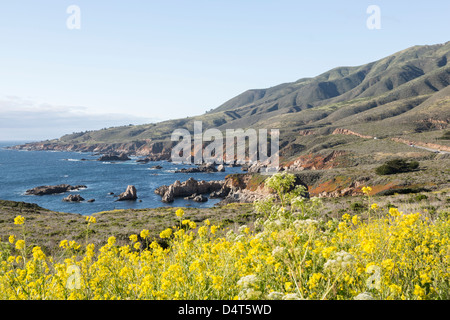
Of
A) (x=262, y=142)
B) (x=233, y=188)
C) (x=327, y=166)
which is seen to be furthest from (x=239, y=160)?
(x=233, y=188)

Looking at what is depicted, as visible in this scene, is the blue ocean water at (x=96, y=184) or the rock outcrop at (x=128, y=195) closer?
the blue ocean water at (x=96, y=184)

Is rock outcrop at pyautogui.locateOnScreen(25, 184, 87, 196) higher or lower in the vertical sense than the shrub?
lower

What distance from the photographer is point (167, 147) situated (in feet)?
590

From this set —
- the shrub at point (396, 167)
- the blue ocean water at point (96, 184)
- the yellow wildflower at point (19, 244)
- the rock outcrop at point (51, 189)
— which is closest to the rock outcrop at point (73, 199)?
the blue ocean water at point (96, 184)

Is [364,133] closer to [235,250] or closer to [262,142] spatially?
[262,142]

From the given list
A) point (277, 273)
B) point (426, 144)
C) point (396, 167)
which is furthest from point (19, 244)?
point (426, 144)

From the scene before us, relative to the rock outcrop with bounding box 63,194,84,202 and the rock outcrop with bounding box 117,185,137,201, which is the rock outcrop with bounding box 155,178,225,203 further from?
the rock outcrop with bounding box 63,194,84,202

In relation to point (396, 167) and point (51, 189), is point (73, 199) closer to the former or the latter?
point (51, 189)

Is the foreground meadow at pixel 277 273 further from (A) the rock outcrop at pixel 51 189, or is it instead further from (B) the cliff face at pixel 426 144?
(B) the cliff face at pixel 426 144

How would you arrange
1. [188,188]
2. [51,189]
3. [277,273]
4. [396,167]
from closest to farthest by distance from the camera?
[277,273]
[396,167]
[188,188]
[51,189]

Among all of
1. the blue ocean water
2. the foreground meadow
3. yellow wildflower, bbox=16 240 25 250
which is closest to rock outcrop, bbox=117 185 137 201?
the blue ocean water

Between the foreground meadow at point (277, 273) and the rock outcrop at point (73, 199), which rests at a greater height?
the foreground meadow at point (277, 273)
